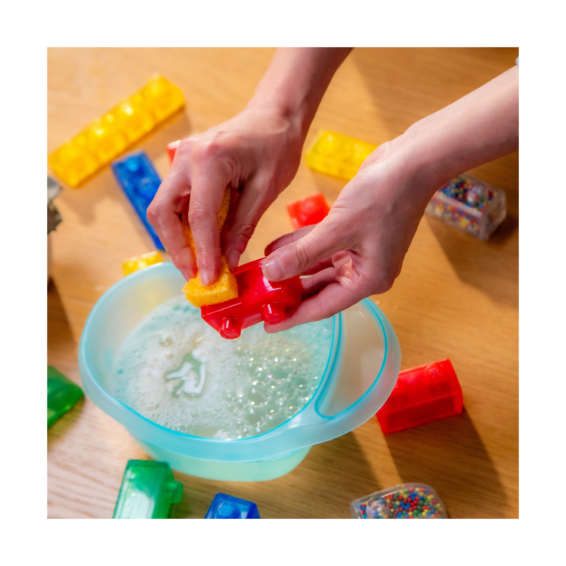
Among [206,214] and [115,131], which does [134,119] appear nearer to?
[115,131]

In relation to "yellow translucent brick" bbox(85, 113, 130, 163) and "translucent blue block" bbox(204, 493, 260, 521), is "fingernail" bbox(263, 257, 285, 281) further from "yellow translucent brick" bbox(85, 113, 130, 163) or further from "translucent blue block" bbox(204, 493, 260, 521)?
"yellow translucent brick" bbox(85, 113, 130, 163)

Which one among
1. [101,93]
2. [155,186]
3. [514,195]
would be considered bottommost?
[514,195]

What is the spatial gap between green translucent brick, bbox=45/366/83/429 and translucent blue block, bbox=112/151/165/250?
261 millimetres

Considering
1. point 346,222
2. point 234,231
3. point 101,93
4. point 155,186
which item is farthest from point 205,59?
point 346,222

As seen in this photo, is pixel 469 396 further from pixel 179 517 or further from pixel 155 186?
pixel 155 186

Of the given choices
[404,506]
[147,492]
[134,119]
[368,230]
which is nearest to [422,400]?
[404,506]

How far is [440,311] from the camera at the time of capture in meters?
0.76

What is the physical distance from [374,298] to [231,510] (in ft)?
1.13

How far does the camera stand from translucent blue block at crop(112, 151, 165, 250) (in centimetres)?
86

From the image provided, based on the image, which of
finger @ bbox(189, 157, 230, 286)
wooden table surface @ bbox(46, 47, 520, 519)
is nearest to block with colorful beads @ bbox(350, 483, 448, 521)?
wooden table surface @ bbox(46, 47, 520, 519)

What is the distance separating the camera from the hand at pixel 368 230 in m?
0.54

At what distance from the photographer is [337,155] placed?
866 mm

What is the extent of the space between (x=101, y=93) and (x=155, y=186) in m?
0.27

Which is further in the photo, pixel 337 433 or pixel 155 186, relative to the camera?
pixel 155 186
